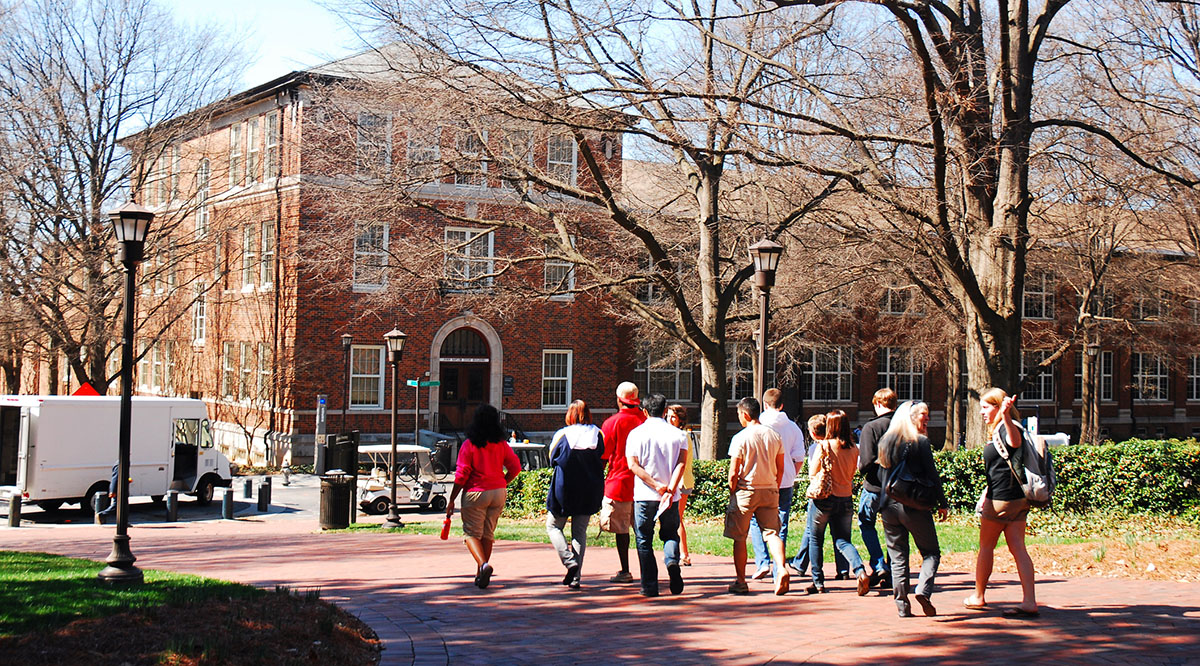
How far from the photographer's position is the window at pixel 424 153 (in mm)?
18000

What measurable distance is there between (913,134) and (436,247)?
369 inches

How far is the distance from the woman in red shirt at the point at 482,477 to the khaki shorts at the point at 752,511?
1.93 meters

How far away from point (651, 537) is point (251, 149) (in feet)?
96.5

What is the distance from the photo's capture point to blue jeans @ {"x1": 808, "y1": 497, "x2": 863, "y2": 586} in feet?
29.4

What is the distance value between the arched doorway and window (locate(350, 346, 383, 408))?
2009mm

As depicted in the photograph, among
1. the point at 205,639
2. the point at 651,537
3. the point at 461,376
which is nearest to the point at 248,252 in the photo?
the point at 461,376

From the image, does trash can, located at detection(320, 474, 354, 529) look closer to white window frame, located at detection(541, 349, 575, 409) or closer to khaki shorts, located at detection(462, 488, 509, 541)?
khaki shorts, located at detection(462, 488, 509, 541)

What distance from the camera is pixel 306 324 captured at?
32.3m

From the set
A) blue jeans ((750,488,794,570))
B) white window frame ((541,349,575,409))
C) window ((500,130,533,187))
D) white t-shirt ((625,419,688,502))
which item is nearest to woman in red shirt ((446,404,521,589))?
white t-shirt ((625,419,688,502))

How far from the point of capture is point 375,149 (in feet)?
64.7

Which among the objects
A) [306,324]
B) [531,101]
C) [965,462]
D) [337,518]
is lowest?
[337,518]

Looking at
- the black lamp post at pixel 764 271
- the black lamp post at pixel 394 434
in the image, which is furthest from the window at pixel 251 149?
the black lamp post at pixel 764 271

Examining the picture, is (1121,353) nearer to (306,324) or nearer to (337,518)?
(306,324)

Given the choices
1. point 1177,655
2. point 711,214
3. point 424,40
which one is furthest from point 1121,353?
point 1177,655
